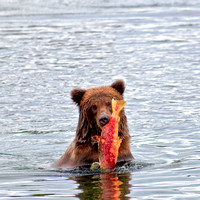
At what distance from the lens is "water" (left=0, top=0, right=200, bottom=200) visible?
7.95m

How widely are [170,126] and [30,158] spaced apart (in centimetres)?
274

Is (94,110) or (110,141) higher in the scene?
(94,110)

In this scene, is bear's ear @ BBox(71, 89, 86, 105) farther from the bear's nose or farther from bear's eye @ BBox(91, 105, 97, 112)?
the bear's nose

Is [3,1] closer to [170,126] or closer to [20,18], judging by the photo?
[20,18]

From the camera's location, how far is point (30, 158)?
1035 cm

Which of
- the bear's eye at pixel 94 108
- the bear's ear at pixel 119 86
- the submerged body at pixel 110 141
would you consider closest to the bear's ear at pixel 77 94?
the bear's eye at pixel 94 108

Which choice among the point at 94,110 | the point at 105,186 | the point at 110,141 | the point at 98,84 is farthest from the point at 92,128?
the point at 98,84

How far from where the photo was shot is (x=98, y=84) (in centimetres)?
1563

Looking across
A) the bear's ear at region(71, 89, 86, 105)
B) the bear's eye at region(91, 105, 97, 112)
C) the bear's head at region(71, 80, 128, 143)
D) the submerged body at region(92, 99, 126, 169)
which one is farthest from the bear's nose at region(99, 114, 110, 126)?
the bear's ear at region(71, 89, 86, 105)

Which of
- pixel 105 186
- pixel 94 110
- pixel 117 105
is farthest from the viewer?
pixel 94 110

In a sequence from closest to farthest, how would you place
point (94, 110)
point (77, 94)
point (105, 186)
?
point (105, 186) < point (94, 110) < point (77, 94)

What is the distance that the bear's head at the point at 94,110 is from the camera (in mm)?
8266

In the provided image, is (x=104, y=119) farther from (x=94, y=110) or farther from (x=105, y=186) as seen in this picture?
(x=105, y=186)

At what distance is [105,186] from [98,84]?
8.09m
